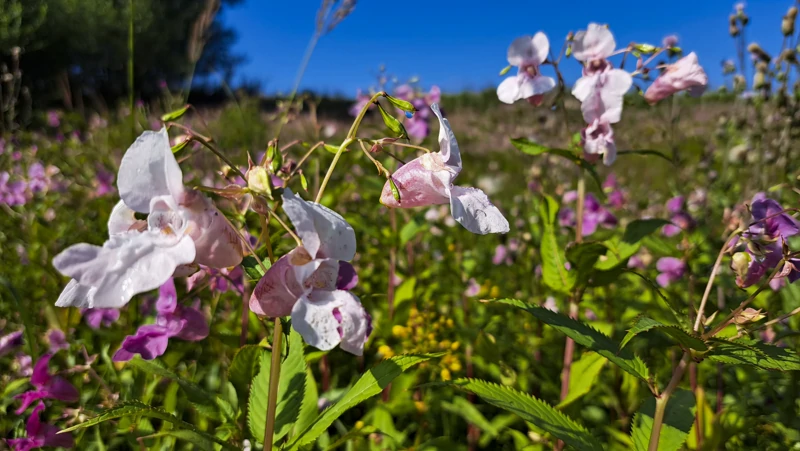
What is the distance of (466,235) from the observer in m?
3.63

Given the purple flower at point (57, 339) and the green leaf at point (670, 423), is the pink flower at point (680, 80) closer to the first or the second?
the green leaf at point (670, 423)

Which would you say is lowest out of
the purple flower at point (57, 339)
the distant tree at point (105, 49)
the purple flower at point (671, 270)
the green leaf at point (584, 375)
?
the purple flower at point (57, 339)

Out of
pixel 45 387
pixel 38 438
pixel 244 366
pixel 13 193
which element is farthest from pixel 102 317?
pixel 13 193

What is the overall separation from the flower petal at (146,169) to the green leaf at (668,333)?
0.72 m

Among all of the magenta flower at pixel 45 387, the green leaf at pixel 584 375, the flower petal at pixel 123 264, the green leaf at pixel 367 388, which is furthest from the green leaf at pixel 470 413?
the flower petal at pixel 123 264

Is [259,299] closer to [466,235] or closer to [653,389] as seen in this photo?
[653,389]

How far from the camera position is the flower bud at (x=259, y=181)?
729 mm

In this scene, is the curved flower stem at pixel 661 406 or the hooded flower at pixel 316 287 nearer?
the hooded flower at pixel 316 287

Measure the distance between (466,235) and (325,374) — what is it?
1.97 m

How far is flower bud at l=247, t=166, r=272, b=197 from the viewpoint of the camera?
2.39 feet

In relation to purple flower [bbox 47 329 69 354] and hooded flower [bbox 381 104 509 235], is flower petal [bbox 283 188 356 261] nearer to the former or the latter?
hooded flower [bbox 381 104 509 235]

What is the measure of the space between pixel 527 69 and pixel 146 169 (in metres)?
1.19

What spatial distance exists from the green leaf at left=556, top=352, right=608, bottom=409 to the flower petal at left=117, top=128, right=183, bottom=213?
1131mm

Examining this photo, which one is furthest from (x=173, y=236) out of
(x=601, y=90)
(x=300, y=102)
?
(x=300, y=102)
